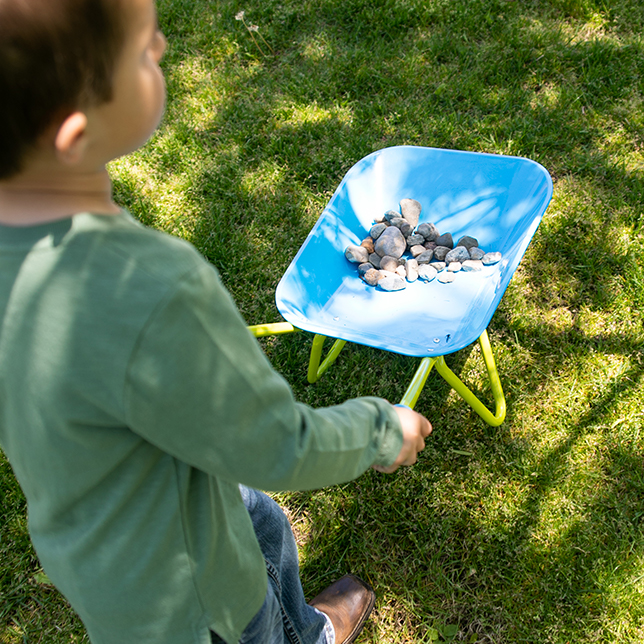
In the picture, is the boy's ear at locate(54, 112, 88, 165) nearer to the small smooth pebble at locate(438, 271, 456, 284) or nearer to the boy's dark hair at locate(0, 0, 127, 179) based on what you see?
the boy's dark hair at locate(0, 0, 127, 179)

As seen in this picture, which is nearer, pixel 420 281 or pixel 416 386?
pixel 416 386

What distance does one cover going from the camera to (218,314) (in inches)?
29.3

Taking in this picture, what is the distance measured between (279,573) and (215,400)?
72 cm

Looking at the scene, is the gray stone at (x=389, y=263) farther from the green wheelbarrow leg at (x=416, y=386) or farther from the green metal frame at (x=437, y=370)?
the green wheelbarrow leg at (x=416, y=386)

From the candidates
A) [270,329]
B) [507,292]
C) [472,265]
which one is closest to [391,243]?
[472,265]

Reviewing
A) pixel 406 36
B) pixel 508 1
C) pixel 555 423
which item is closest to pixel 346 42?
pixel 406 36

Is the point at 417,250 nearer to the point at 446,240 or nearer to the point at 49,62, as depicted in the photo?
the point at 446,240

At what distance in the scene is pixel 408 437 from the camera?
3.46 ft

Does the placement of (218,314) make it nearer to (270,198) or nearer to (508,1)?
(270,198)

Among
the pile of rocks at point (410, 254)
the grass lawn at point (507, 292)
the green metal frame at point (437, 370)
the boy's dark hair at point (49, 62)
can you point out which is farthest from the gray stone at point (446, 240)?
the boy's dark hair at point (49, 62)

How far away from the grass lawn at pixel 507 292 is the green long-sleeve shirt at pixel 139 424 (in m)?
1.18

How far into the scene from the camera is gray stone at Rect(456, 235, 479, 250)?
205cm

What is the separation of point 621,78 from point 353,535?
273cm

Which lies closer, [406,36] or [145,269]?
[145,269]
